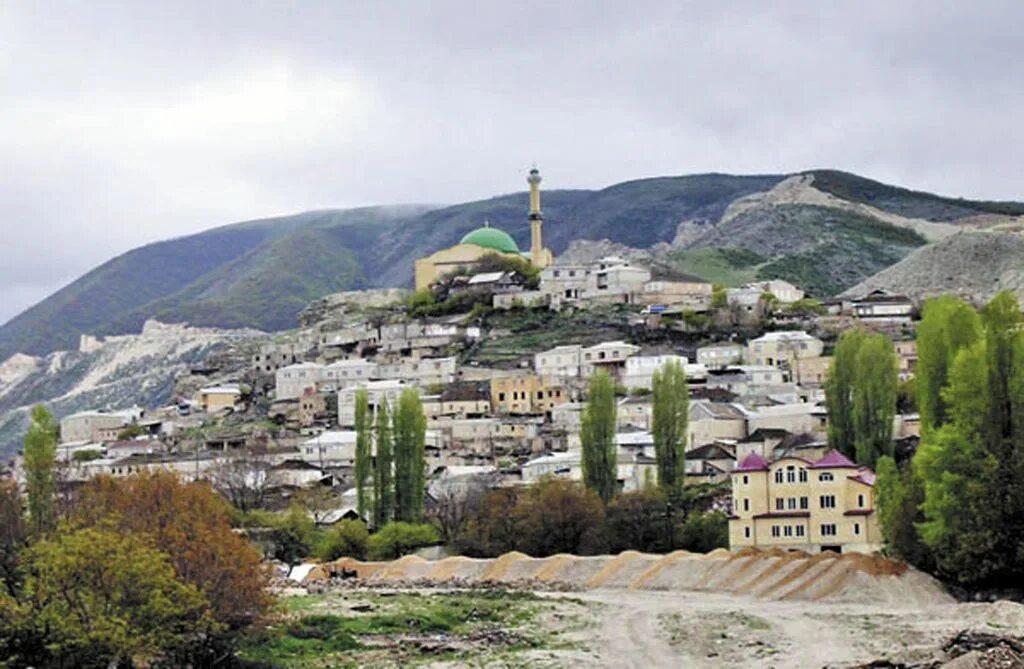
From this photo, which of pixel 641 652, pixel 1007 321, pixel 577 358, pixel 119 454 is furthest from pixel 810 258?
pixel 641 652

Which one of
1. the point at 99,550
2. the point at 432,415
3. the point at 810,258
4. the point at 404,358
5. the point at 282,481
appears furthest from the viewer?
the point at 810,258

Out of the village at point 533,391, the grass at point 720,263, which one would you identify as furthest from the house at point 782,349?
the grass at point 720,263

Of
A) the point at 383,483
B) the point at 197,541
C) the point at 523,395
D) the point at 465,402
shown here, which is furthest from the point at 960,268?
the point at 197,541

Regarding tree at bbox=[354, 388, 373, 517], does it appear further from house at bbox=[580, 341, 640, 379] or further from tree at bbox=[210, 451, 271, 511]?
house at bbox=[580, 341, 640, 379]

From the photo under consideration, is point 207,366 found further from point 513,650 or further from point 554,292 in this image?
point 513,650

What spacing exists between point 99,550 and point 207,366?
10393 centimetres

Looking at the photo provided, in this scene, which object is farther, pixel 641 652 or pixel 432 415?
pixel 432 415

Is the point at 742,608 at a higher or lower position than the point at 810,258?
lower

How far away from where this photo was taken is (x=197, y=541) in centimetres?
3950

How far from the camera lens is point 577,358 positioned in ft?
349

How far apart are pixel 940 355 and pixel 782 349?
162 ft

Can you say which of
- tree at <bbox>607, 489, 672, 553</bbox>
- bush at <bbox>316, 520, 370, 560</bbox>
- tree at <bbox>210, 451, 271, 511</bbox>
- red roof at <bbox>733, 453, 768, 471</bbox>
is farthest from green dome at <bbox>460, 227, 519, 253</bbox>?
red roof at <bbox>733, 453, 768, 471</bbox>

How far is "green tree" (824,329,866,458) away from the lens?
69438mm

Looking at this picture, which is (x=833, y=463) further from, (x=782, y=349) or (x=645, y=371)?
(x=782, y=349)
